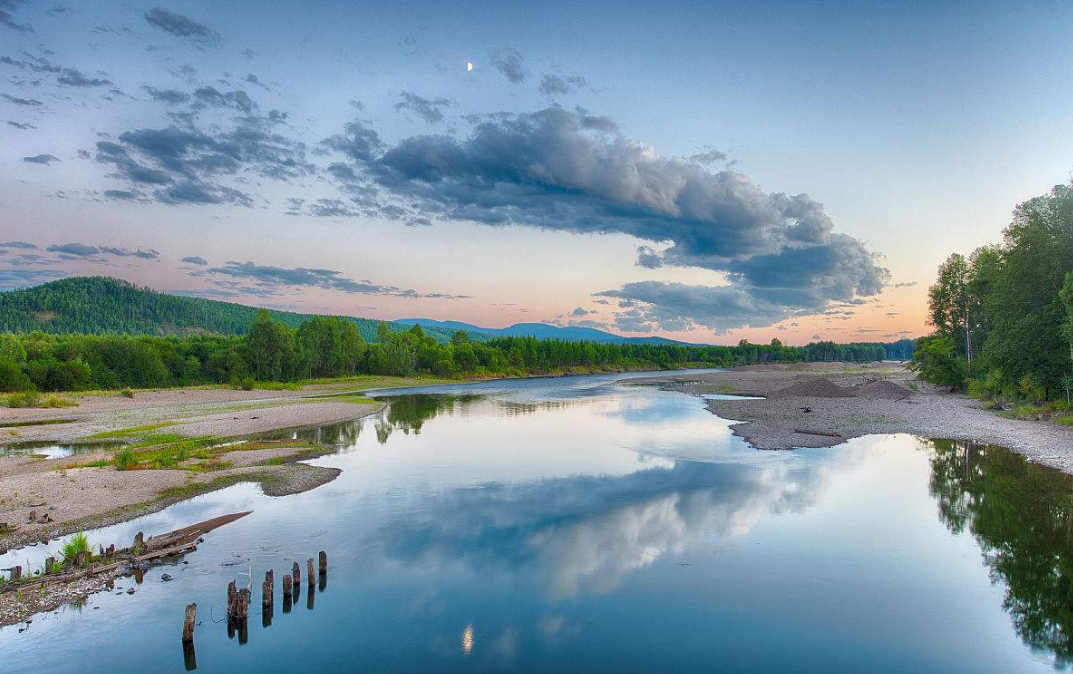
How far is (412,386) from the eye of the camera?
124m

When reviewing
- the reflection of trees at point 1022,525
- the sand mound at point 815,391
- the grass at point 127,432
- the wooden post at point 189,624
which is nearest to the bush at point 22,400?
the grass at point 127,432

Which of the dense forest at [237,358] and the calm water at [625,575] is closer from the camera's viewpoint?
the calm water at [625,575]

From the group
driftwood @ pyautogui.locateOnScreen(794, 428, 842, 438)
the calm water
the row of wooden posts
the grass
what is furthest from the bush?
driftwood @ pyautogui.locateOnScreen(794, 428, 842, 438)

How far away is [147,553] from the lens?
1884cm

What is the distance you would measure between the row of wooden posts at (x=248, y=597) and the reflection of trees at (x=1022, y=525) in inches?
808

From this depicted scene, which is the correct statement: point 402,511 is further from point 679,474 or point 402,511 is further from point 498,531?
point 679,474

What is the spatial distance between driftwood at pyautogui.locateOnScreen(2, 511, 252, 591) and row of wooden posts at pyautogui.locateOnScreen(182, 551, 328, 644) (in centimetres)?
491

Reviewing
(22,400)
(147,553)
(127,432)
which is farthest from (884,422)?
(22,400)

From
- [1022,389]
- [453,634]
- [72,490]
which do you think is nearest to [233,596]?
[453,634]

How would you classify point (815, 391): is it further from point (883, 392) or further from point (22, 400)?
point (22, 400)

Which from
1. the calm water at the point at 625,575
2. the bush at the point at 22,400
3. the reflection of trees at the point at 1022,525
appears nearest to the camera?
the calm water at the point at 625,575

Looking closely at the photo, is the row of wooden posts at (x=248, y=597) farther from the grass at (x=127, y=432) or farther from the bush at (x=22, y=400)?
the bush at (x=22, y=400)

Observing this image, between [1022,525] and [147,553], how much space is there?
34427 millimetres

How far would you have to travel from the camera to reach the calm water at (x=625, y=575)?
44.8 feet
